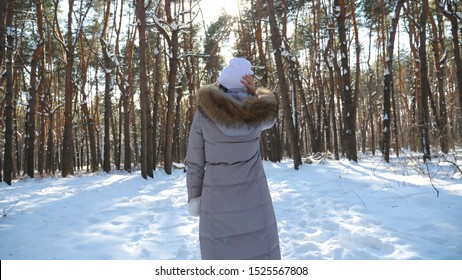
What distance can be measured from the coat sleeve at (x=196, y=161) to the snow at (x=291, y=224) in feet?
5.77

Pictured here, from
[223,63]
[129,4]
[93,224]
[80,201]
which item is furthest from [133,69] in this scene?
Result: [93,224]

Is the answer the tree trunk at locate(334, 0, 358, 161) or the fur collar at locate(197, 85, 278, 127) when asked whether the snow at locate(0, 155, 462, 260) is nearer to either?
the fur collar at locate(197, 85, 278, 127)

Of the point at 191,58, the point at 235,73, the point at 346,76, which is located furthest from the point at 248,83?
the point at 191,58

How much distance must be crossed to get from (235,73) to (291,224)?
310cm

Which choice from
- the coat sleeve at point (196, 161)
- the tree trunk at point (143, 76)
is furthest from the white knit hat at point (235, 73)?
the tree trunk at point (143, 76)

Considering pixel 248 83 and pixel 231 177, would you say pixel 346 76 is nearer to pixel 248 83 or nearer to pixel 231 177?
pixel 248 83

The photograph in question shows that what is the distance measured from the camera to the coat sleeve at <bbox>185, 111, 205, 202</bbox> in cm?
200

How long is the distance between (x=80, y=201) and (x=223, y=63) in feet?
59.0

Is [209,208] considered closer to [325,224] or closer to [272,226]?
[272,226]

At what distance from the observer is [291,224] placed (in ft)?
14.7

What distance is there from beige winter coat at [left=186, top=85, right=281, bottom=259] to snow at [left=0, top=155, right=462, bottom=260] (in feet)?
5.28

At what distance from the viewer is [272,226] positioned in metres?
2.03

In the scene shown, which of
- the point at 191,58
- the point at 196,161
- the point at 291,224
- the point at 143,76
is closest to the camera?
the point at 196,161
